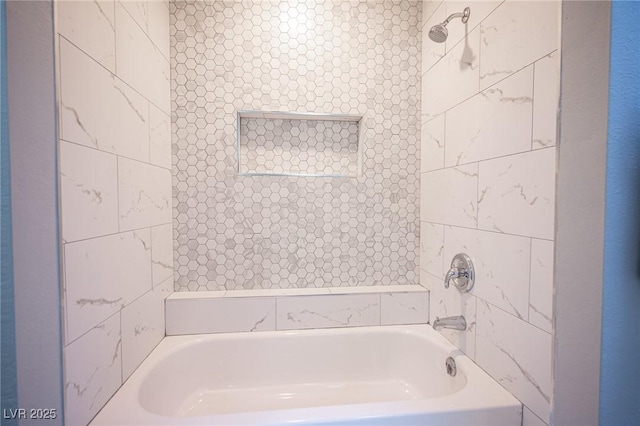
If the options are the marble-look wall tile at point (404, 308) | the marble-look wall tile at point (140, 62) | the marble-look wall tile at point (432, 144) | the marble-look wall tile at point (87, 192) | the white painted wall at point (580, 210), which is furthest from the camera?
the marble-look wall tile at point (404, 308)

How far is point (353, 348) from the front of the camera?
153cm

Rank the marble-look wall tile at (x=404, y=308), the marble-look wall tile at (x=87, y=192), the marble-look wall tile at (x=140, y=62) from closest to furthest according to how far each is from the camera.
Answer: the marble-look wall tile at (x=87, y=192) → the marble-look wall tile at (x=140, y=62) → the marble-look wall tile at (x=404, y=308)

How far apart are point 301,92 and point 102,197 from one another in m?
1.13

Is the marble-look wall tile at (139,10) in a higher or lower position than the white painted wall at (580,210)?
higher

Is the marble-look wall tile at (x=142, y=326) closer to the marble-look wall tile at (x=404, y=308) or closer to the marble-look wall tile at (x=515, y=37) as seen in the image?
the marble-look wall tile at (x=404, y=308)

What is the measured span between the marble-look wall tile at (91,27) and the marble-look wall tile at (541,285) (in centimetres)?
153

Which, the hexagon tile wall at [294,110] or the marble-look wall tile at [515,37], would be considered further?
the hexagon tile wall at [294,110]

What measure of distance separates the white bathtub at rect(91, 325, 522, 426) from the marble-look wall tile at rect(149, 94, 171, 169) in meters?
0.93

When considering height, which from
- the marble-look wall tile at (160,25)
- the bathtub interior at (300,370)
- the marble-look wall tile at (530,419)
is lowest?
the bathtub interior at (300,370)

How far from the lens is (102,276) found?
2.98ft

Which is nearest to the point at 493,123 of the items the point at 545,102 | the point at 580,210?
the point at 545,102

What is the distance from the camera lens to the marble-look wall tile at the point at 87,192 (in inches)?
29.6

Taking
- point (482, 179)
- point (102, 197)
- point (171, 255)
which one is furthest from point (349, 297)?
point (102, 197)

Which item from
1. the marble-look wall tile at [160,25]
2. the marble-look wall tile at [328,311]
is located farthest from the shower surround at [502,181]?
the marble-look wall tile at [160,25]
